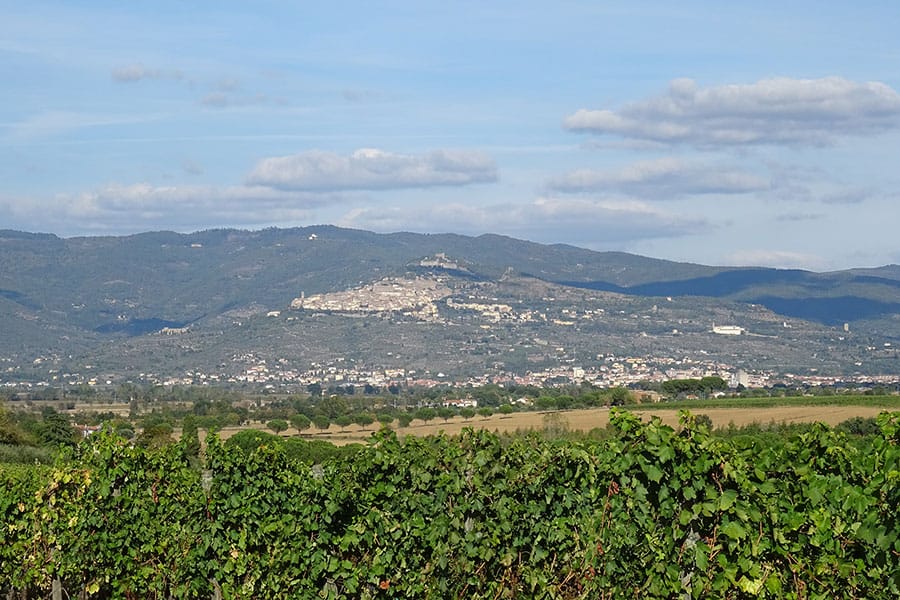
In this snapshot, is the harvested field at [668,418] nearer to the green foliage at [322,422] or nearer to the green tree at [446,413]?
the green foliage at [322,422]

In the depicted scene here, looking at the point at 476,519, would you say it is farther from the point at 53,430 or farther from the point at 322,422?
the point at 322,422

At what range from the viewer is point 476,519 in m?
10.5

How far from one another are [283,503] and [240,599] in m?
1.07

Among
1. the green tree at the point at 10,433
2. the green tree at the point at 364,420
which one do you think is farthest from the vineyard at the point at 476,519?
the green tree at the point at 364,420

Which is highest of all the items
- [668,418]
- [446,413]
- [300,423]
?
[668,418]

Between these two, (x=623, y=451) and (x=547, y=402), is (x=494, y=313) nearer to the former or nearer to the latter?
(x=547, y=402)

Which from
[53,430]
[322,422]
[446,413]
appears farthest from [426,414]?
[53,430]

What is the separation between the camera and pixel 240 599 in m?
11.7

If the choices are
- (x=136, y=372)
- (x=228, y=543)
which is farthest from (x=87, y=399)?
(x=228, y=543)

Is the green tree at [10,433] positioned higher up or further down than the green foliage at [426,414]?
higher up

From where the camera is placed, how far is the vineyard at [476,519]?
8.37 meters

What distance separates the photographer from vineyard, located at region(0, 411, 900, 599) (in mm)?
8367

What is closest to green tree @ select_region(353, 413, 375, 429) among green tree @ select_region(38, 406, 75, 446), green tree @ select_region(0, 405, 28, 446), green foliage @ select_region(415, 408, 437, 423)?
green foliage @ select_region(415, 408, 437, 423)

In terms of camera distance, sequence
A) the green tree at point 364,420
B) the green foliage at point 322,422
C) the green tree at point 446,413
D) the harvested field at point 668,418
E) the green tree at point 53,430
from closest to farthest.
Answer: the green tree at point 53,430
the harvested field at point 668,418
the green tree at point 364,420
the green foliage at point 322,422
the green tree at point 446,413
